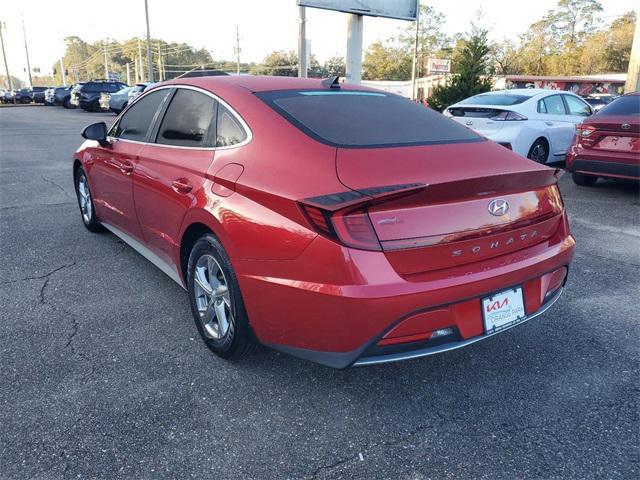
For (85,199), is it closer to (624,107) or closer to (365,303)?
(365,303)

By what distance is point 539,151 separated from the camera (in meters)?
8.91

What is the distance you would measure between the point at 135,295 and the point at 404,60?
86849mm

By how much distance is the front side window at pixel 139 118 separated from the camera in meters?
3.82

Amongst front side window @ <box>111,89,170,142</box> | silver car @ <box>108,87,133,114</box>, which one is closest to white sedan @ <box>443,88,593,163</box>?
front side window @ <box>111,89,170,142</box>

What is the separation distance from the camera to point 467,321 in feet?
7.85

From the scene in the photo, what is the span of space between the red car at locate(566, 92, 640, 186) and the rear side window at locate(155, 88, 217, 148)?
5.82m

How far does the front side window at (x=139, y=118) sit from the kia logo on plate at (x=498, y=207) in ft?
7.97

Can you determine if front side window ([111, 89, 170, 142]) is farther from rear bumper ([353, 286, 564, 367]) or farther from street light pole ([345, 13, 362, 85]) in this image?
street light pole ([345, 13, 362, 85])

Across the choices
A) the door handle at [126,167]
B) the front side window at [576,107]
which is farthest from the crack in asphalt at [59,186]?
the front side window at [576,107]

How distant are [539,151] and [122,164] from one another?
23.6ft

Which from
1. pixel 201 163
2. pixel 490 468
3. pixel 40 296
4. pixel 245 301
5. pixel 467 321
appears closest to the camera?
pixel 490 468

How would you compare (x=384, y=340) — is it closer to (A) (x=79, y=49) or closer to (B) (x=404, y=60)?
(B) (x=404, y=60)

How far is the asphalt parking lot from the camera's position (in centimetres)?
222

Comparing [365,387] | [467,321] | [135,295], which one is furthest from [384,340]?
[135,295]
